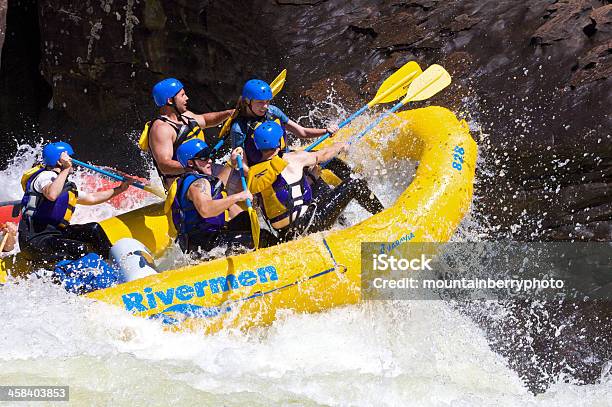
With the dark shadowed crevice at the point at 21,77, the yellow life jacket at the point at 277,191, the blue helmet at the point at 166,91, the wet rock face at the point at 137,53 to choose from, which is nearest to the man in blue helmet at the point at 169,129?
the blue helmet at the point at 166,91

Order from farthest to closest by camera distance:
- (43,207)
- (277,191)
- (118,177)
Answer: (118,177) → (43,207) → (277,191)

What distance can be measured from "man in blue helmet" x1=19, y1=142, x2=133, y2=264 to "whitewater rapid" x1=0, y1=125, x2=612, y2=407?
302 mm

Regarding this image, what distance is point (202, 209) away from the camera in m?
4.40

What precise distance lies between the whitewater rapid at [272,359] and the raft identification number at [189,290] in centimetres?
9

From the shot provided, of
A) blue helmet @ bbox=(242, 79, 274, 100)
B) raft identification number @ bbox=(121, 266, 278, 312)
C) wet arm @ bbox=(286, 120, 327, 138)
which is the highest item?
blue helmet @ bbox=(242, 79, 274, 100)

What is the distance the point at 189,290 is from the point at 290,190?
858mm

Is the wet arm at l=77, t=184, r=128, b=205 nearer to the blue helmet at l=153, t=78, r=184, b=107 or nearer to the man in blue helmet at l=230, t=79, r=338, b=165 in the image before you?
the blue helmet at l=153, t=78, r=184, b=107

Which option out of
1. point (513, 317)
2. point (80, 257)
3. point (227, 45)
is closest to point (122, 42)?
point (227, 45)

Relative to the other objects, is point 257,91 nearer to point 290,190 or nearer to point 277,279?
point 290,190

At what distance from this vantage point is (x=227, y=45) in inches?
316

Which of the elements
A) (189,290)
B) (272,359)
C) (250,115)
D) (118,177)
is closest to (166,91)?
(250,115)

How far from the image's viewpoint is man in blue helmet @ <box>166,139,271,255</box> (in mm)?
4461

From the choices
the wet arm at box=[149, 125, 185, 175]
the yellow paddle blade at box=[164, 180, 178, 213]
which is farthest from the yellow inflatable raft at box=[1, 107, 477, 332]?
the wet arm at box=[149, 125, 185, 175]

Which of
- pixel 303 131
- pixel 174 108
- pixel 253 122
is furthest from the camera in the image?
pixel 303 131
